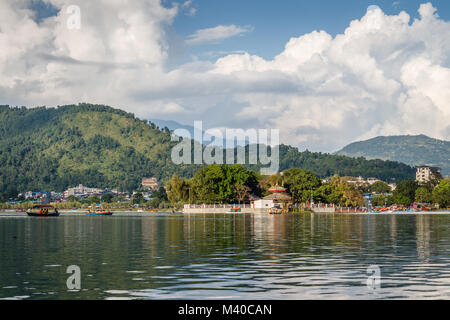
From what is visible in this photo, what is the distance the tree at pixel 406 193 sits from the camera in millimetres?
192875

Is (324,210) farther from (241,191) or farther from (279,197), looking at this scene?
(241,191)

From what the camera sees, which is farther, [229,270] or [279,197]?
[279,197]

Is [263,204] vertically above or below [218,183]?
below

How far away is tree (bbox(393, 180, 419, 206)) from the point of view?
193 metres

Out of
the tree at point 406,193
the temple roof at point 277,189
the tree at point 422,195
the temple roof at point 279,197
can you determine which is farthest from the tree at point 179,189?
the tree at point 422,195

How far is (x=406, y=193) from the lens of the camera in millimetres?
194250

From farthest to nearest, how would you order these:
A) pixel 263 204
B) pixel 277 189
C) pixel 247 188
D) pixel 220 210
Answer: pixel 247 188, pixel 277 189, pixel 263 204, pixel 220 210

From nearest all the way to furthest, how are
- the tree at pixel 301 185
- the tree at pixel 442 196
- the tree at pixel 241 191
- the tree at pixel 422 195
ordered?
the tree at pixel 301 185, the tree at pixel 241 191, the tree at pixel 442 196, the tree at pixel 422 195

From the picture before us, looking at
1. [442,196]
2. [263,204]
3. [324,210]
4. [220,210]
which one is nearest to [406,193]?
[442,196]

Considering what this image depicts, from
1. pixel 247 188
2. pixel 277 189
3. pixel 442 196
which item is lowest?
pixel 442 196

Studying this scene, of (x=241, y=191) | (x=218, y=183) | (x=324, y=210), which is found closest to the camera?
(x=324, y=210)

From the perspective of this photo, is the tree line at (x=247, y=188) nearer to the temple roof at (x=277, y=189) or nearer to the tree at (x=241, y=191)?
the tree at (x=241, y=191)

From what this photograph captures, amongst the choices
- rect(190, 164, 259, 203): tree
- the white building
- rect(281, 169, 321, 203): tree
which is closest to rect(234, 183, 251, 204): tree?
rect(190, 164, 259, 203): tree
